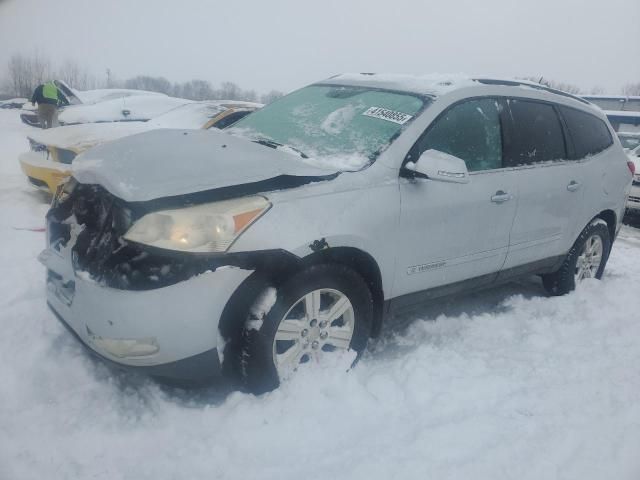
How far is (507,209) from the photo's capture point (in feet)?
10.4

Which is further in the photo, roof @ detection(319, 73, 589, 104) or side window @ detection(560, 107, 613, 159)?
side window @ detection(560, 107, 613, 159)

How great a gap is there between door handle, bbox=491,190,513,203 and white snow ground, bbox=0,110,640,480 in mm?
933

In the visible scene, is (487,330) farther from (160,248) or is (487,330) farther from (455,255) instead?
(160,248)

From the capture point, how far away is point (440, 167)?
2514 mm

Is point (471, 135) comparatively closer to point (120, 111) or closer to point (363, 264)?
point (363, 264)

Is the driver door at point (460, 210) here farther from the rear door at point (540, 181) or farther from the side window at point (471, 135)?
the rear door at point (540, 181)

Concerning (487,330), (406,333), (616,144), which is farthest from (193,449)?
(616,144)

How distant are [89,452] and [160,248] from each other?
0.92 m

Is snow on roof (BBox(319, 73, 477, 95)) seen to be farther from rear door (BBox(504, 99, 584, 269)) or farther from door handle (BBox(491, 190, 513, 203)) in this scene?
door handle (BBox(491, 190, 513, 203))

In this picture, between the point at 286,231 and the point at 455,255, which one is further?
the point at 455,255

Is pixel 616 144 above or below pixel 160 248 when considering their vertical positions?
above

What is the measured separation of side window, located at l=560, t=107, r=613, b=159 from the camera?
12.3 ft

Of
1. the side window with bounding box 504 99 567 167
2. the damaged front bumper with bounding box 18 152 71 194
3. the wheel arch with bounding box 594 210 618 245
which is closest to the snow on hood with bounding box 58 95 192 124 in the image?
the damaged front bumper with bounding box 18 152 71 194

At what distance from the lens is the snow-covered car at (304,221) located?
2.05 meters
